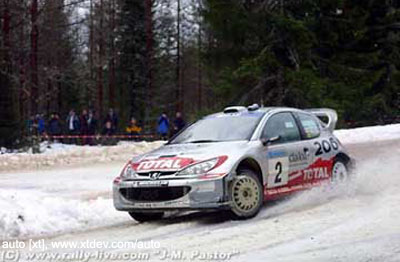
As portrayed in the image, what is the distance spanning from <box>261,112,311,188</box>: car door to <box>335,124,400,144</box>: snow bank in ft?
43.5

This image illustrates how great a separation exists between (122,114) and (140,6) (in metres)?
8.88

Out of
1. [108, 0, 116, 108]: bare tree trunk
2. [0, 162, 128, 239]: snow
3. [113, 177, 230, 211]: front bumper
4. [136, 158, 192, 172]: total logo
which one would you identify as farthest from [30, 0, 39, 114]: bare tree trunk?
[108, 0, 116, 108]: bare tree trunk

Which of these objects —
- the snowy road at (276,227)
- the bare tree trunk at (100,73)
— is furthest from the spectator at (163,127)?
the bare tree trunk at (100,73)

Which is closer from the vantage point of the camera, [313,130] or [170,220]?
[170,220]

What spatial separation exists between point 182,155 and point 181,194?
638mm

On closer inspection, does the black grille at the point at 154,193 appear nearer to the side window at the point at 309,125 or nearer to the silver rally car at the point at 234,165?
the silver rally car at the point at 234,165

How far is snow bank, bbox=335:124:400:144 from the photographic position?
24172 mm

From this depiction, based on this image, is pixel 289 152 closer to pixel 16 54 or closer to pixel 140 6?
pixel 16 54

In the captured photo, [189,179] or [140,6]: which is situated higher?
[140,6]

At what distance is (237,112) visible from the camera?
10984mm

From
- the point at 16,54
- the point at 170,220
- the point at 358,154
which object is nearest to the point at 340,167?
the point at 170,220

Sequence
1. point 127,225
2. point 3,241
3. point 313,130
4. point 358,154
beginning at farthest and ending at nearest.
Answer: point 358,154 → point 313,130 → point 127,225 → point 3,241

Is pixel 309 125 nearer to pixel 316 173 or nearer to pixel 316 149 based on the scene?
pixel 316 149

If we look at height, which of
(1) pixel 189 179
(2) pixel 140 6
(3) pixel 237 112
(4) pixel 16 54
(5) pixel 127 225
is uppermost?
(2) pixel 140 6
